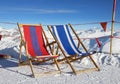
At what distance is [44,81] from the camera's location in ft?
14.6

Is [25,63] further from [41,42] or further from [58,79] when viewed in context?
[58,79]

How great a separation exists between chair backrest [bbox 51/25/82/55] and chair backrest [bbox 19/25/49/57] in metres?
0.38

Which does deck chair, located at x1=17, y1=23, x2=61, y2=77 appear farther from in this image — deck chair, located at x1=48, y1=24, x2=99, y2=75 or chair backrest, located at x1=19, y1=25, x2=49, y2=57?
deck chair, located at x1=48, y1=24, x2=99, y2=75

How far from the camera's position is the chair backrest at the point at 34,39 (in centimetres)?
553

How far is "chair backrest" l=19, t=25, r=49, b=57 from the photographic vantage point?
18.2 ft

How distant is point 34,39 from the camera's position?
5.85 meters

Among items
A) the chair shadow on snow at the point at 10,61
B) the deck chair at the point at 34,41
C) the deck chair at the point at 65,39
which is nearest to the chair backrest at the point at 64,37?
the deck chair at the point at 65,39

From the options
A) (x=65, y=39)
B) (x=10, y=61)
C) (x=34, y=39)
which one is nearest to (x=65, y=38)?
(x=65, y=39)

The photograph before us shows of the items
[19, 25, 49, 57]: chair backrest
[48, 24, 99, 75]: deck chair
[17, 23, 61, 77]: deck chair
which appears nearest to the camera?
[17, 23, 61, 77]: deck chair

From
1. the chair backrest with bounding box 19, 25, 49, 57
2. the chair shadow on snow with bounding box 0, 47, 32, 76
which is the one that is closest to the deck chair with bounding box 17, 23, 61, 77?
the chair backrest with bounding box 19, 25, 49, 57

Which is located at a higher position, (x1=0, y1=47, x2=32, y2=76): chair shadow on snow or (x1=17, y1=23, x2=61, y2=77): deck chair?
(x1=17, y1=23, x2=61, y2=77): deck chair

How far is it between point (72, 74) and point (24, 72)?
3.29 feet

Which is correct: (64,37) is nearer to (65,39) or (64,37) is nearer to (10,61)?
(65,39)

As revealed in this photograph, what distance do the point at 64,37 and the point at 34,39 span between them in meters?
0.72
